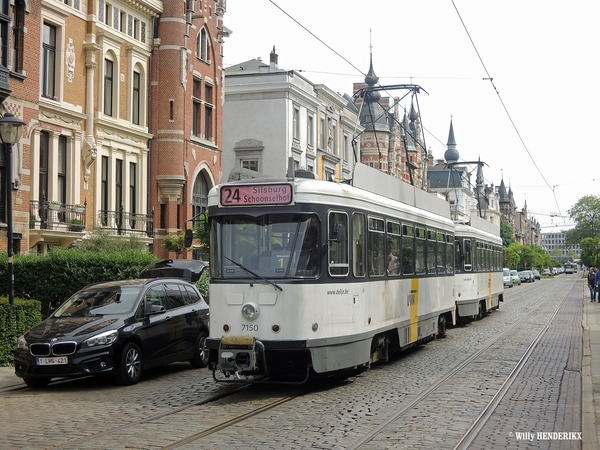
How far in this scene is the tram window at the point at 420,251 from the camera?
17344mm

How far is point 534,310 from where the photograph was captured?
118 ft

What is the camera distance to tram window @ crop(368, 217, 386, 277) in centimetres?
1381

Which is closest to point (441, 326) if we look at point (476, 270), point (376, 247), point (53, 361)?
point (476, 270)

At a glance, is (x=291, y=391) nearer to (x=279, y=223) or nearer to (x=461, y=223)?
(x=279, y=223)

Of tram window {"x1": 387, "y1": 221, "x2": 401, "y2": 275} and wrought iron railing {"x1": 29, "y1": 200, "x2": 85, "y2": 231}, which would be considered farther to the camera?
wrought iron railing {"x1": 29, "y1": 200, "x2": 85, "y2": 231}

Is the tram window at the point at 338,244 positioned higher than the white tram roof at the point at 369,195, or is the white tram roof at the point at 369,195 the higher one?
the white tram roof at the point at 369,195

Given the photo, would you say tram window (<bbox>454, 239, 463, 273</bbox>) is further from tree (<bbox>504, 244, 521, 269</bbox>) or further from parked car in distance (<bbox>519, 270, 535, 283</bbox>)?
tree (<bbox>504, 244, 521, 269</bbox>)

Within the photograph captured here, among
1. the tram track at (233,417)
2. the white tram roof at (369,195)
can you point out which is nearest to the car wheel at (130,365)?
the tram track at (233,417)

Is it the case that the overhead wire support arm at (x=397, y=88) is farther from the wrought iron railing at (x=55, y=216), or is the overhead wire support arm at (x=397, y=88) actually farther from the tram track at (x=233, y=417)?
the wrought iron railing at (x=55, y=216)

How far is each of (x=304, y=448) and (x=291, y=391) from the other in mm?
3986

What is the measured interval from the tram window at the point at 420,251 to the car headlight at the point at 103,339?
6.74 m

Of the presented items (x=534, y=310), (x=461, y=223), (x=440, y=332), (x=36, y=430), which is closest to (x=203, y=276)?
(x=440, y=332)

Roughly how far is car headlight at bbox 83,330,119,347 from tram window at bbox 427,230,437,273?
7.95 m

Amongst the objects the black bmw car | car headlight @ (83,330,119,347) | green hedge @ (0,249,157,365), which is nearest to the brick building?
green hedge @ (0,249,157,365)
